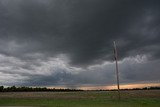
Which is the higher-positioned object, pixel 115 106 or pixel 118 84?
pixel 118 84

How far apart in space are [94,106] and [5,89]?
132m

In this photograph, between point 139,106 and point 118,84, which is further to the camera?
point 118,84

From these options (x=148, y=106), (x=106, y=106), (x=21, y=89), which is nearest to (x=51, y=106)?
(x=106, y=106)

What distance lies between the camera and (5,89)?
530ft

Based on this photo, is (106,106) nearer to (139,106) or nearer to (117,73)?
(139,106)

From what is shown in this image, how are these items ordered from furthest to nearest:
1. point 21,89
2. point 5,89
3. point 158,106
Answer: point 21,89, point 5,89, point 158,106

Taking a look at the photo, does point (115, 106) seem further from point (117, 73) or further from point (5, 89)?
point (5, 89)

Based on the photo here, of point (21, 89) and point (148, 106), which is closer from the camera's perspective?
point (148, 106)

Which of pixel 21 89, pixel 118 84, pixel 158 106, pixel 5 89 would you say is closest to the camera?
pixel 158 106

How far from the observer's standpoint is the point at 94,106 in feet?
124

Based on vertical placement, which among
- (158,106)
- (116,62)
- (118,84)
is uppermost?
(116,62)

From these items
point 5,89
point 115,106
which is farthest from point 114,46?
point 5,89

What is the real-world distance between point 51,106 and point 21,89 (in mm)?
145299

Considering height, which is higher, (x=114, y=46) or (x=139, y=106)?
(x=114, y=46)
